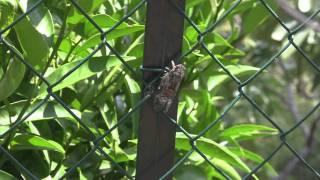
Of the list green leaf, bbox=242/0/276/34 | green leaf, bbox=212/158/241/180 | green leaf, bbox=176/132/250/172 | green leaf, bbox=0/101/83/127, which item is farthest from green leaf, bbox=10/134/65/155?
green leaf, bbox=242/0/276/34

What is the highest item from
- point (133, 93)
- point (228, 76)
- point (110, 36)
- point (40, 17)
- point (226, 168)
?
point (40, 17)

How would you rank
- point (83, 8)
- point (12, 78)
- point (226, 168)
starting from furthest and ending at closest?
1. point (226, 168)
2. point (83, 8)
3. point (12, 78)

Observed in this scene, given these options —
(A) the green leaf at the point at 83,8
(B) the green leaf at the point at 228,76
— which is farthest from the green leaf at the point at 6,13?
(B) the green leaf at the point at 228,76

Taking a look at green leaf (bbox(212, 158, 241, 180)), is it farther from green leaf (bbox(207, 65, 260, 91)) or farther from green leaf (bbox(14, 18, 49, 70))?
green leaf (bbox(14, 18, 49, 70))

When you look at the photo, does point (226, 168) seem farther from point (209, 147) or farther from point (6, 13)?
point (6, 13)

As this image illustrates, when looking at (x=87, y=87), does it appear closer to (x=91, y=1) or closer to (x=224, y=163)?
(x=91, y=1)

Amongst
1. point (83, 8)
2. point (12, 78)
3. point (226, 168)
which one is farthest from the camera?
point (226, 168)

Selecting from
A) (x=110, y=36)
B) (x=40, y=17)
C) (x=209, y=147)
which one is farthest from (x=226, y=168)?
(x=40, y=17)
